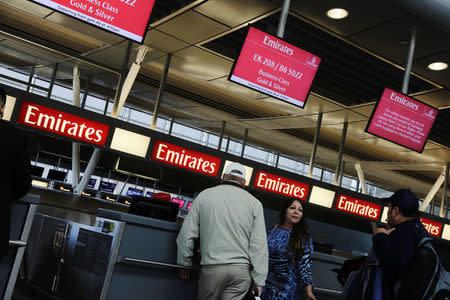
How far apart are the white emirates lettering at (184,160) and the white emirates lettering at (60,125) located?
3.04 ft

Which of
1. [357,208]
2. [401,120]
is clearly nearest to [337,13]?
[401,120]

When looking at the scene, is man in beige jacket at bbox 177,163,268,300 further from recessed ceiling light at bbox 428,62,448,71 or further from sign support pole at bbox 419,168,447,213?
sign support pole at bbox 419,168,447,213

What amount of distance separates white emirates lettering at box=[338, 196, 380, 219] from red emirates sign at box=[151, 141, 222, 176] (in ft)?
8.38

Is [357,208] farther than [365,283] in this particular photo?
Yes

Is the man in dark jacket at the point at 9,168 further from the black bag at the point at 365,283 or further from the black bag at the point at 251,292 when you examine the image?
the black bag at the point at 365,283

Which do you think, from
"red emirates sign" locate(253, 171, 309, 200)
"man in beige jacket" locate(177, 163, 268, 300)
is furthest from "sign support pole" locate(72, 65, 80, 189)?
"man in beige jacket" locate(177, 163, 268, 300)

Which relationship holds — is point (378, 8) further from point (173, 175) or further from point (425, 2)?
point (173, 175)

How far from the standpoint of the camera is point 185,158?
6.67 metres

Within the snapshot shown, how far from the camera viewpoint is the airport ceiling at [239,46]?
495 centimetres

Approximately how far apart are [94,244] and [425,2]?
3.56 meters

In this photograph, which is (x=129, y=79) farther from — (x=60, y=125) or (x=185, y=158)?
(x=60, y=125)

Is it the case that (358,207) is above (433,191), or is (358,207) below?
below

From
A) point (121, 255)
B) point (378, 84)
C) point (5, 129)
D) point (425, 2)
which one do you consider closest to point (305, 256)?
point (121, 255)

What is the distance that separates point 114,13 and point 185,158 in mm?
3015
